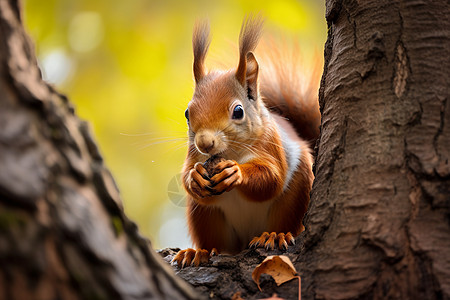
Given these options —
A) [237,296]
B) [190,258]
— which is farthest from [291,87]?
[237,296]

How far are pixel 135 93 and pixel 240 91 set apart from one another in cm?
131

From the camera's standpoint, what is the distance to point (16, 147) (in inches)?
26.7

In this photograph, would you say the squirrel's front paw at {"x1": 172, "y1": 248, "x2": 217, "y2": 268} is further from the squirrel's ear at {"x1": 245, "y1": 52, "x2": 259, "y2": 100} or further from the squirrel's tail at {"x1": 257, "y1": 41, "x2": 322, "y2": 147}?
the squirrel's tail at {"x1": 257, "y1": 41, "x2": 322, "y2": 147}

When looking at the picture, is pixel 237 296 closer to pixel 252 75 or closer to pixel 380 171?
pixel 380 171

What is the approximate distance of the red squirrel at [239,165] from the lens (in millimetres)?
1751

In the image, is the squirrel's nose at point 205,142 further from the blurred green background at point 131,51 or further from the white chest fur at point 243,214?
the blurred green background at point 131,51

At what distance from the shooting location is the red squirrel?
68.9 inches

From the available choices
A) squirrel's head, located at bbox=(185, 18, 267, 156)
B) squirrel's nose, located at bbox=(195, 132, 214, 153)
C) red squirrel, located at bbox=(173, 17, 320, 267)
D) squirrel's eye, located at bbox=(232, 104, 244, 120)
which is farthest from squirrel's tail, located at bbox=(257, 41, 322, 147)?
squirrel's nose, located at bbox=(195, 132, 214, 153)

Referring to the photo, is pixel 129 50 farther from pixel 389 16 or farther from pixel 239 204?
pixel 389 16

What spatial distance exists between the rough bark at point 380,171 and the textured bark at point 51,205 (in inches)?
18.3

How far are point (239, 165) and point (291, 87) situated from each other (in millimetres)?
831

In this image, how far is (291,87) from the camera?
2.46m

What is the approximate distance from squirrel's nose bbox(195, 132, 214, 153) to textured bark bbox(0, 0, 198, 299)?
884 mm

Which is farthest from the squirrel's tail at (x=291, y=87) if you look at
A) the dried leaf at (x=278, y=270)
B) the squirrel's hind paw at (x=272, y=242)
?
the dried leaf at (x=278, y=270)
